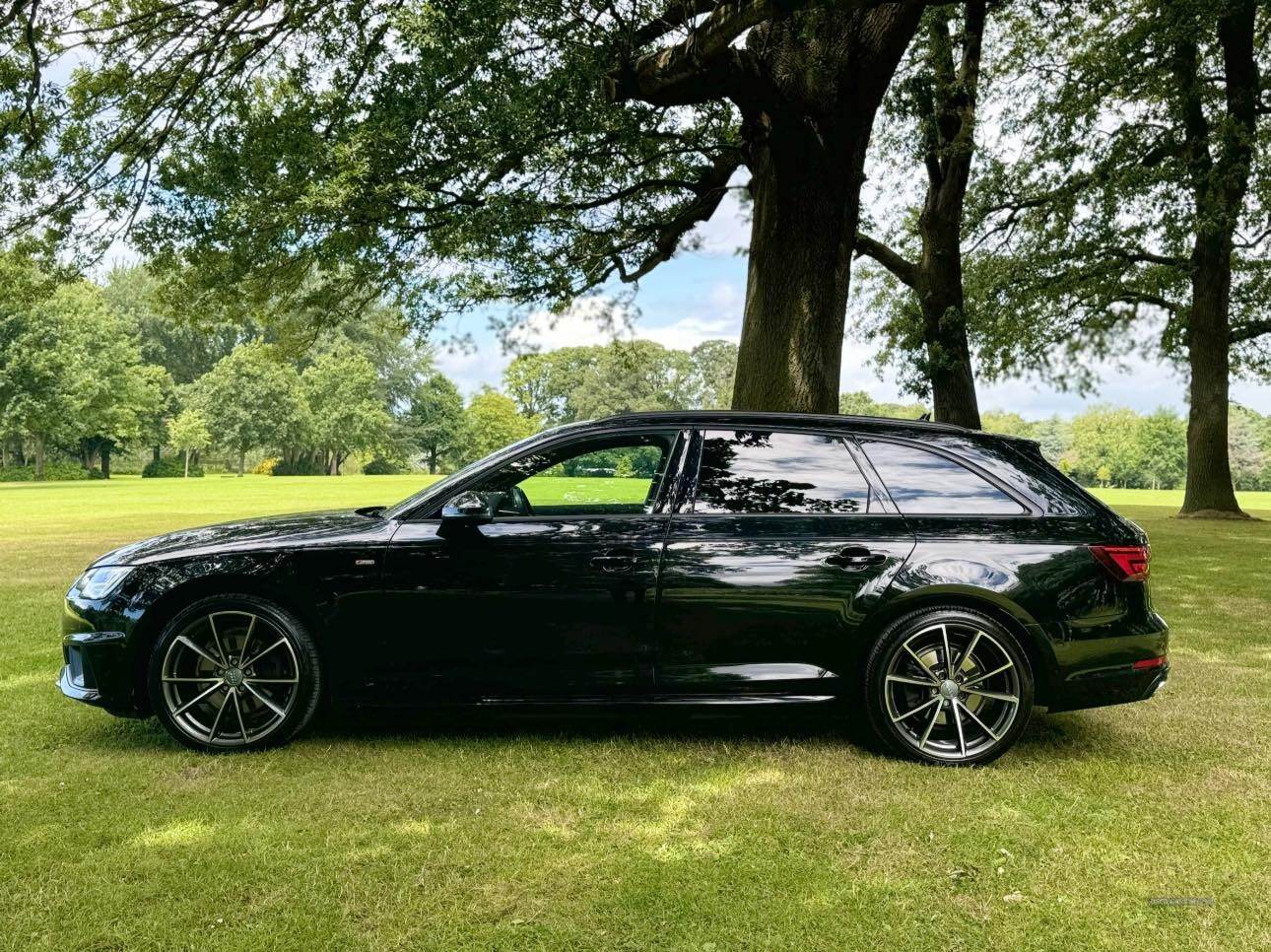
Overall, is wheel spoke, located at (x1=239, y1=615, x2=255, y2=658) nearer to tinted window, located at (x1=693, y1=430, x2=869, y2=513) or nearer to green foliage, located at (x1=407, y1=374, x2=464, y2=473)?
tinted window, located at (x1=693, y1=430, x2=869, y2=513)

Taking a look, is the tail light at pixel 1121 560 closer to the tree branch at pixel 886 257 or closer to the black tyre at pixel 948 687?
the black tyre at pixel 948 687

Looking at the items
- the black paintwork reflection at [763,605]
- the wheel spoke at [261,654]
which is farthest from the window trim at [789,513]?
the wheel spoke at [261,654]

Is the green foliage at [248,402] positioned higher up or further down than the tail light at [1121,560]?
higher up

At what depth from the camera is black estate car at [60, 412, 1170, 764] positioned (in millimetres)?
4176

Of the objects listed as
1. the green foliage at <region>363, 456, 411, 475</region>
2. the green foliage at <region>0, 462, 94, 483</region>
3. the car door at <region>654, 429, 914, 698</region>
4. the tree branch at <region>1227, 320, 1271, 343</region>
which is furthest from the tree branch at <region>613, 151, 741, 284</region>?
the green foliage at <region>363, 456, 411, 475</region>

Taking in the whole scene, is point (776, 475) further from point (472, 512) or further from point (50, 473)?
point (50, 473)

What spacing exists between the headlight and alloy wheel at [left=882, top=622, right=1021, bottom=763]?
3.67 metres

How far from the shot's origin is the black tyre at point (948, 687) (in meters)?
4.18

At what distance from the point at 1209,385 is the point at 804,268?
16107 millimetres

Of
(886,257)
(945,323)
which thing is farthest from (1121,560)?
(886,257)

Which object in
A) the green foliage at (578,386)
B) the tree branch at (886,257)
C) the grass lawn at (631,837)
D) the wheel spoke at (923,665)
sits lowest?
the grass lawn at (631,837)

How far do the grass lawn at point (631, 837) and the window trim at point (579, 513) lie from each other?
111cm

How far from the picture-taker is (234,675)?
4.25 metres

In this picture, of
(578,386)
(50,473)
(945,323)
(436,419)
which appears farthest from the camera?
(436,419)
